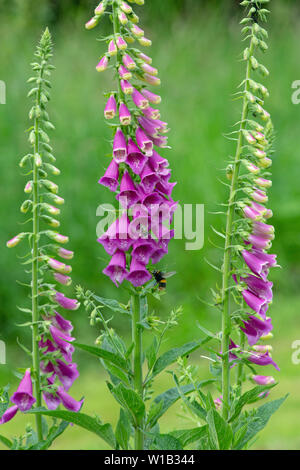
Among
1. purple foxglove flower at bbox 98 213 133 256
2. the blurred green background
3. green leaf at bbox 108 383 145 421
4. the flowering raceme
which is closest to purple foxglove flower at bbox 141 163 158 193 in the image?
the flowering raceme

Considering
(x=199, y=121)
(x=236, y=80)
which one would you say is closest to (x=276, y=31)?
(x=236, y=80)

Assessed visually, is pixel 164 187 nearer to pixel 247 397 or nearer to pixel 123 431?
pixel 247 397

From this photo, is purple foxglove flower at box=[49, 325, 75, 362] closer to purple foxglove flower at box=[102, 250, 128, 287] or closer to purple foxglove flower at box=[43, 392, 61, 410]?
purple foxglove flower at box=[43, 392, 61, 410]

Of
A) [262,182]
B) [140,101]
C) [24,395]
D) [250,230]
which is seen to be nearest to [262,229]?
[250,230]

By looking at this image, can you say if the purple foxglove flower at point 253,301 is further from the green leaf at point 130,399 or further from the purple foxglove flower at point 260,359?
the green leaf at point 130,399

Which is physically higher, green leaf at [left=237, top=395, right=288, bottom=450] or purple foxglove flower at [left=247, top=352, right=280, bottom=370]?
purple foxglove flower at [left=247, top=352, right=280, bottom=370]

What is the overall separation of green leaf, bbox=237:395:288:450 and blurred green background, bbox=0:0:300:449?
5.98 ft

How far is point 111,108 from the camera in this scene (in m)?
2.09

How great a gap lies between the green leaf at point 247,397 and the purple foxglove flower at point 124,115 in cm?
83

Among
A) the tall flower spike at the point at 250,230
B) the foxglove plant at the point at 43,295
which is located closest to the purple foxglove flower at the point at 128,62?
the foxglove plant at the point at 43,295

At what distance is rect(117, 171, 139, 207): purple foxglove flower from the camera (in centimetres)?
208
